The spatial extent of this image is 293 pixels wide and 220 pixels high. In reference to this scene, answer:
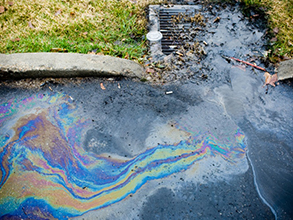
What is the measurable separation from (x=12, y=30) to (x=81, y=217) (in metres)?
2.85

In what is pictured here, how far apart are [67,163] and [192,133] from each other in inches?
51.3

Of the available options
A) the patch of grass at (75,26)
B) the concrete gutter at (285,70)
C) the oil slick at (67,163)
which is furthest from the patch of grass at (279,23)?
the patch of grass at (75,26)

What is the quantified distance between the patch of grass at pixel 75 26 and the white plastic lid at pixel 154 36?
120 millimetres

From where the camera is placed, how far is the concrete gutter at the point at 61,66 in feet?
8.11

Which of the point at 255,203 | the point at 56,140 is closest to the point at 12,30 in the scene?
the point at 56,140

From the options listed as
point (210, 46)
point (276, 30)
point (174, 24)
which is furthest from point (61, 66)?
point (276, 30)

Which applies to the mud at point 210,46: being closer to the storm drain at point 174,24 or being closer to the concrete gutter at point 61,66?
the storm drain at point 174,24

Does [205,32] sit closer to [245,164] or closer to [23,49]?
[245,164]

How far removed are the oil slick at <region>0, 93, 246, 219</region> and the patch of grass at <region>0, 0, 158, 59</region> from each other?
103 cm

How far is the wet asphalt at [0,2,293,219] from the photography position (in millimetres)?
1772

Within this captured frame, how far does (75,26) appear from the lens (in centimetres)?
310

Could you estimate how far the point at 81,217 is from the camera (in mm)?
1739

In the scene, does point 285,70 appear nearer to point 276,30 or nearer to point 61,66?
point 276,30

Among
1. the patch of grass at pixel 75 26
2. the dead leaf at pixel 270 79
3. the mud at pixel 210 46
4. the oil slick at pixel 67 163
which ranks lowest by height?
the oil slick at pixel 67 163
